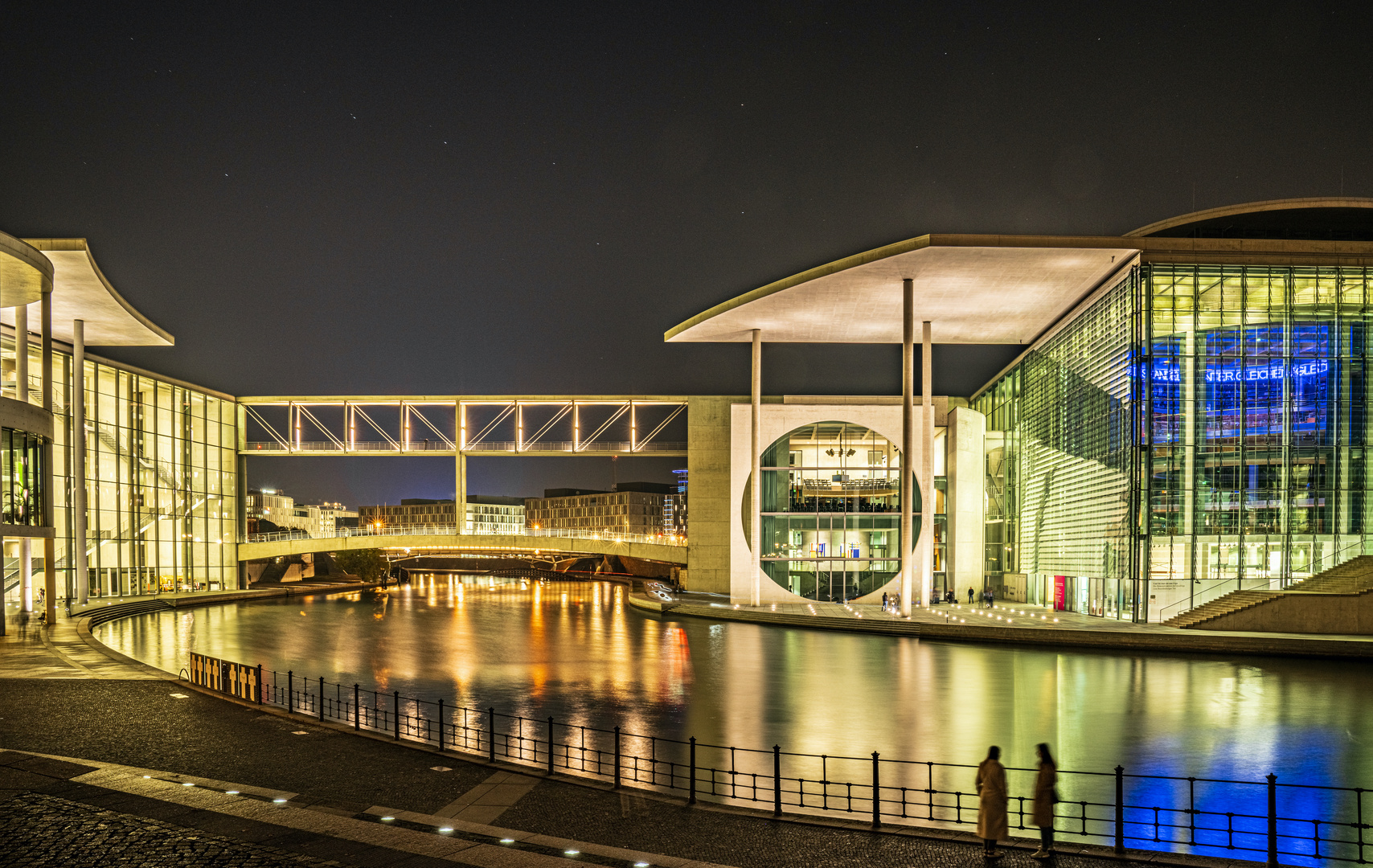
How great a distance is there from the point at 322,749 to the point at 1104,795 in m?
10.7

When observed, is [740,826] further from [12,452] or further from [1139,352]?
[1139,352]

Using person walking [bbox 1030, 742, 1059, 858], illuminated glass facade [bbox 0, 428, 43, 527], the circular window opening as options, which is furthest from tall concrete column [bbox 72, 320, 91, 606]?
person walking [bbox 1030, 742, 1059, 858]

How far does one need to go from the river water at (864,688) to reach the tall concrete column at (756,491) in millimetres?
4601

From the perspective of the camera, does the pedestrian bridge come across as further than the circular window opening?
Yes

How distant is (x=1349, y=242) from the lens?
3422 cm

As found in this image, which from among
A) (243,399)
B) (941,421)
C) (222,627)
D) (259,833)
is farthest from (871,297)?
(243,399)

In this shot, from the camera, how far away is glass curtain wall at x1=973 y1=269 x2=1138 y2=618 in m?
35.5

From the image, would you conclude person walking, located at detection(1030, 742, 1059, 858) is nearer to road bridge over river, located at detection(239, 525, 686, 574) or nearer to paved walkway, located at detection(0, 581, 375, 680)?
paved walkway, located at detection(0, 581, 375, 680)

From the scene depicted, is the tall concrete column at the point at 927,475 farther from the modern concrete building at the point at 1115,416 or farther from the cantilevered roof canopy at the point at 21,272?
the cantilevered roof canopy at the point at 21,272

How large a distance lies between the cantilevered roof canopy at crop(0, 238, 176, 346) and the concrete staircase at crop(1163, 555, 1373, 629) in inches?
1488

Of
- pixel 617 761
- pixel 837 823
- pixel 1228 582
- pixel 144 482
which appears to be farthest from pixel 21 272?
pixel 1228 582

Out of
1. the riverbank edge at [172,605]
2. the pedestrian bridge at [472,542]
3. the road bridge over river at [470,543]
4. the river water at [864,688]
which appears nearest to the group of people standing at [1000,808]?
the river water at [864,688]

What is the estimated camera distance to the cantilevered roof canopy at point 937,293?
34.7 meters

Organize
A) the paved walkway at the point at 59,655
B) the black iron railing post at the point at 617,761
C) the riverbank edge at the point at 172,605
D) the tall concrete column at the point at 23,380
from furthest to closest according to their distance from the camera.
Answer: the tall concrete column at the point at 23,380, the riverbank edge at the point at 172,605, the paved walkway at the point at 59,655, the black iron railing post at the point at 617,761
